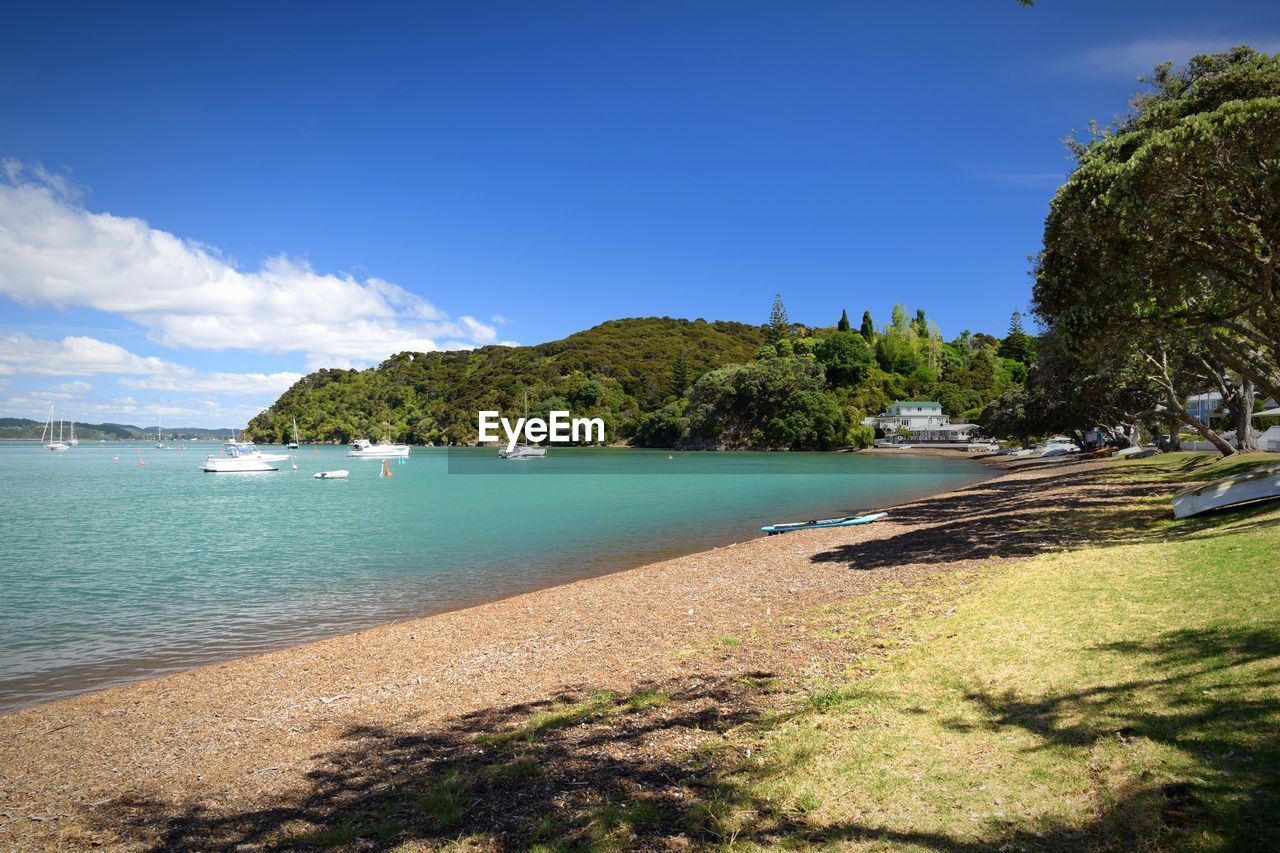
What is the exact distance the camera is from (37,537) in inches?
1112

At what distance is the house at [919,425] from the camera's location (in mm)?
123062

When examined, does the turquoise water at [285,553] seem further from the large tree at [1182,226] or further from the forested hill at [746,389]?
A: the forested hill at [746,389]

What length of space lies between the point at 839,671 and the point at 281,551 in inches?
926

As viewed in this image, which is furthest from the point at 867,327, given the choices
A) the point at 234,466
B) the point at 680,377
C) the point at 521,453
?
the point at 234,466

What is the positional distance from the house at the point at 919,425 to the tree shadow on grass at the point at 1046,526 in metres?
105

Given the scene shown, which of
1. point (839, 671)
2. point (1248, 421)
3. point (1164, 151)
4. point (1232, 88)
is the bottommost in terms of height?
point (839, 671)

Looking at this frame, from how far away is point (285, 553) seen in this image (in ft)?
81.3

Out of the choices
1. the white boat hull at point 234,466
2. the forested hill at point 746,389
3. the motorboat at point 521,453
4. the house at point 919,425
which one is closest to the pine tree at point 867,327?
the forested hill at point 746,389

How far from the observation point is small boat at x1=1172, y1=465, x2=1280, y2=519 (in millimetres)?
12742

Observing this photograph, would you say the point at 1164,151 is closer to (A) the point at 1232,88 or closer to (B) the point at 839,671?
(A) the point at 1232,88

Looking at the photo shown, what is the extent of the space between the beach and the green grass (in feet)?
3.31

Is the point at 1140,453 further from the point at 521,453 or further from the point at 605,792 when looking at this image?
the point at 521,453

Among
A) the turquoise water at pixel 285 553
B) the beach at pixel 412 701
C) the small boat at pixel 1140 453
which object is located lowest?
the turquoise water at pixel 285 553

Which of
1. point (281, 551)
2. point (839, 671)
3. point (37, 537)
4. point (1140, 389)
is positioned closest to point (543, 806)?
point (839, 671)
